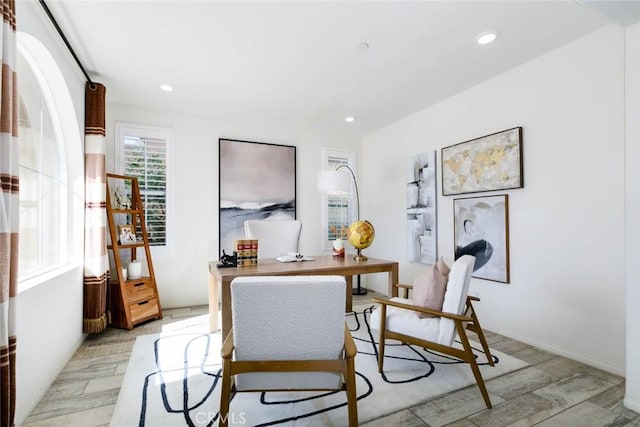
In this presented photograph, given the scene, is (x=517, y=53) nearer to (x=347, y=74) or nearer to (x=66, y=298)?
(x=347, y=74)

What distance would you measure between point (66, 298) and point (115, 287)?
2.81 feet

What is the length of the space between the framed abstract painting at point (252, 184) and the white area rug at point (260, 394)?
1.80 m

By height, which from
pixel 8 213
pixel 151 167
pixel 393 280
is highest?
pixel 151 167

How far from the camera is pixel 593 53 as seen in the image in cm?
233

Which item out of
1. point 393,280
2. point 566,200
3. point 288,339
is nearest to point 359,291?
point 393,280

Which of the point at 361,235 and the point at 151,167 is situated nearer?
the point at 361,235

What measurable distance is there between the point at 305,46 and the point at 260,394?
2.62 m

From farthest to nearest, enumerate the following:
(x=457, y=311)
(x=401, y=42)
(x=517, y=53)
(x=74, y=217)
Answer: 1. (x=74, y=217)
2. (x=517, y=53)
3. (x=401, y=42)
4. (x=457, y=311)

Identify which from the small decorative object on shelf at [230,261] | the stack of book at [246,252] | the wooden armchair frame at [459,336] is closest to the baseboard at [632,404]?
the wooden armchair frame at [459,336]

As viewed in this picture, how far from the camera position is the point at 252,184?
170 inches

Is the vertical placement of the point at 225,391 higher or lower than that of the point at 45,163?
lower

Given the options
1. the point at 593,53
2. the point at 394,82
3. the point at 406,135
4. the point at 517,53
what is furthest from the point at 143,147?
the point at 593,53

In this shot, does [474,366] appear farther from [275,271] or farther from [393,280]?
[275,271]

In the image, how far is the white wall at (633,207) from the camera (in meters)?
1.77
